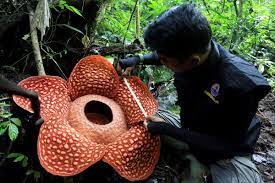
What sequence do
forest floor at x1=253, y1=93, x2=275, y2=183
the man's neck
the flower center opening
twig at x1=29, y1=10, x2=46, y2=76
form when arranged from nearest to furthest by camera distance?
the man's neck < the flower center opening < twig at x1=29, y1=10, x2=46, y2=76 < forest floor at x1=253, y1=93, x2=275, y2=183

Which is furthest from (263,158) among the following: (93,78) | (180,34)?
(180,34)

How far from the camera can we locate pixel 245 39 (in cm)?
542

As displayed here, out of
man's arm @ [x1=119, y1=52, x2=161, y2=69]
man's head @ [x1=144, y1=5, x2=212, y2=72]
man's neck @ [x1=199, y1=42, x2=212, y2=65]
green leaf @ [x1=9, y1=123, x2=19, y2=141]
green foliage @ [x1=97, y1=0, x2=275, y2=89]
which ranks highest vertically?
man's head @ [x1=144, y1=5, x2=212, y2=72]

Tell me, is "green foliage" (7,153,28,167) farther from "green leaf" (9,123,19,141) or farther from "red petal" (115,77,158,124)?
"red petal" (115,77,158,124)

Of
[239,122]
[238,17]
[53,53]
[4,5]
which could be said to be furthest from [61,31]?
[238,17]

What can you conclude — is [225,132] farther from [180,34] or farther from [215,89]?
[180,34]

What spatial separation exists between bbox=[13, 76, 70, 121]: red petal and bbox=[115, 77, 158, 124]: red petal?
0.42 metres

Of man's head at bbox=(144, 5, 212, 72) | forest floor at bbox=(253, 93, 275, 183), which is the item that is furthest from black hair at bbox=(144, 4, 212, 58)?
forest floor at bbox=(253, 93, 275, 183)

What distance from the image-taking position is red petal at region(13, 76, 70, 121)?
2.27 m

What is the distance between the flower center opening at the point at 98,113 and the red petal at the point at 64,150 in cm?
37

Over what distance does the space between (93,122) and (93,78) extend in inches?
13.2

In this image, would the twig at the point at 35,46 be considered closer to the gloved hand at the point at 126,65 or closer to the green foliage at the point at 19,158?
the gloved hand at the point at 126,65

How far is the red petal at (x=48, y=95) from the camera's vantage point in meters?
2.27

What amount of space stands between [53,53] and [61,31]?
0.21 meters
